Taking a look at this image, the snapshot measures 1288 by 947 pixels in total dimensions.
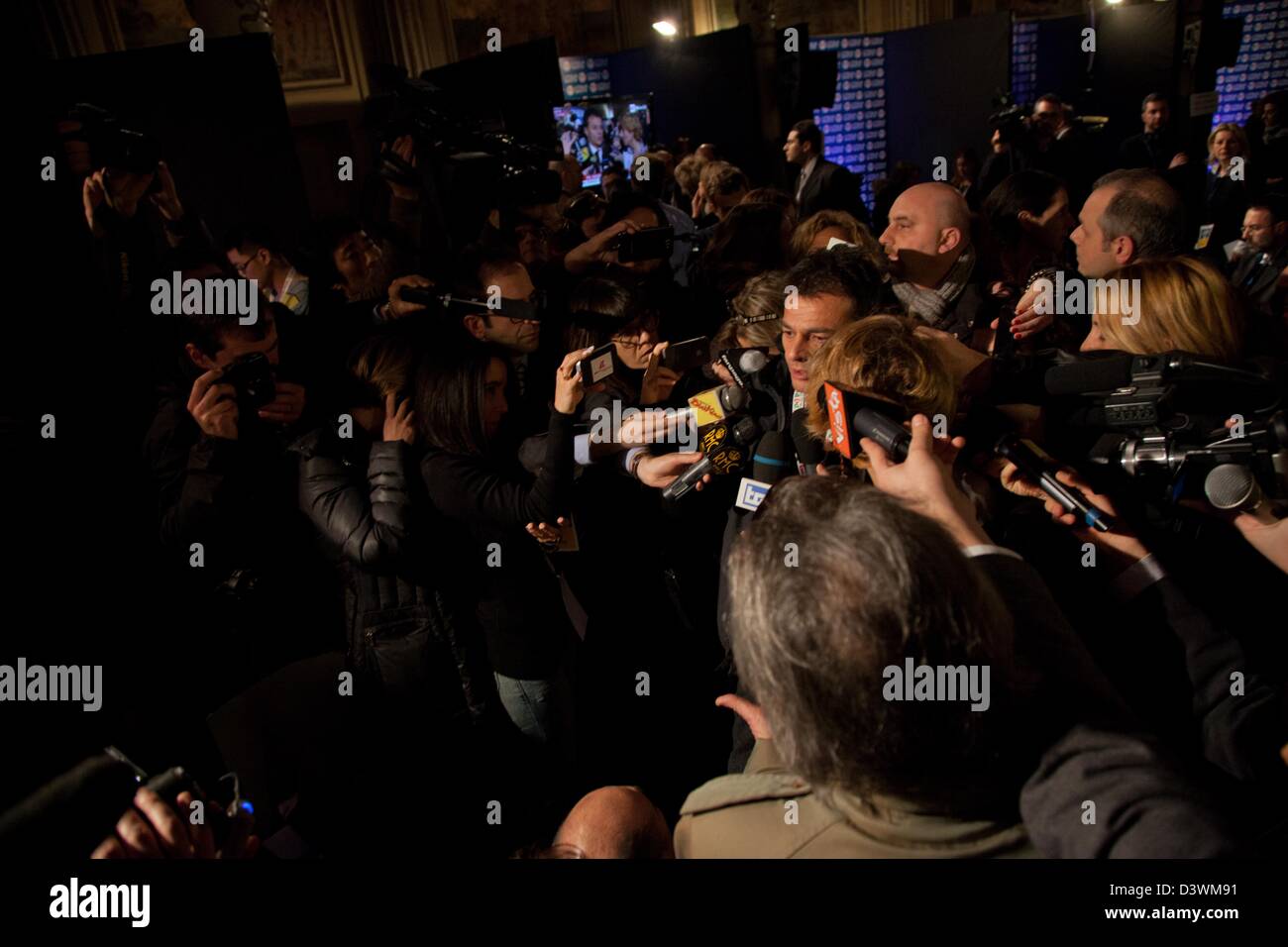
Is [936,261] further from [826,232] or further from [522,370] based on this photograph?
[522,370]

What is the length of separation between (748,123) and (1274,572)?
27.8ft

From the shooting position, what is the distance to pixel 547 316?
9.27 ft

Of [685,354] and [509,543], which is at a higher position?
[685,354]

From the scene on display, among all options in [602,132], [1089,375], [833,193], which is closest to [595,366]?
[1089,375]

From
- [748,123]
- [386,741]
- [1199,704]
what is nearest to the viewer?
[1199,704]

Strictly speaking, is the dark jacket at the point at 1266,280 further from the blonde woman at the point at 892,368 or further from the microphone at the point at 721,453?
the microphone at the point at 721,453

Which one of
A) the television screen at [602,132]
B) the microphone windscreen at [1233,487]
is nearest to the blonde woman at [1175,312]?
the microphone windscreen at [1233,487]

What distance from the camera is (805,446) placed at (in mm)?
1665

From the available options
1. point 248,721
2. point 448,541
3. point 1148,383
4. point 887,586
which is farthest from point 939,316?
point 248,721

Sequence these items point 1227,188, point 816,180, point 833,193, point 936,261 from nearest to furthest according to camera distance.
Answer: point 936,261, point 1227,188, point 833,193, point 816,180

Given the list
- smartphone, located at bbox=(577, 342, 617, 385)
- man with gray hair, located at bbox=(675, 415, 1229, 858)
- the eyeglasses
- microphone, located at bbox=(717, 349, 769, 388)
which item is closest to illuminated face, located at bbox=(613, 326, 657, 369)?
the eyeglasses

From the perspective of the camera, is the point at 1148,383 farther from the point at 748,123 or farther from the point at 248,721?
the point at 748,123

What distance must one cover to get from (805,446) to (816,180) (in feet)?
13.9

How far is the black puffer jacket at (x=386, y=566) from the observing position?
5.90ft
